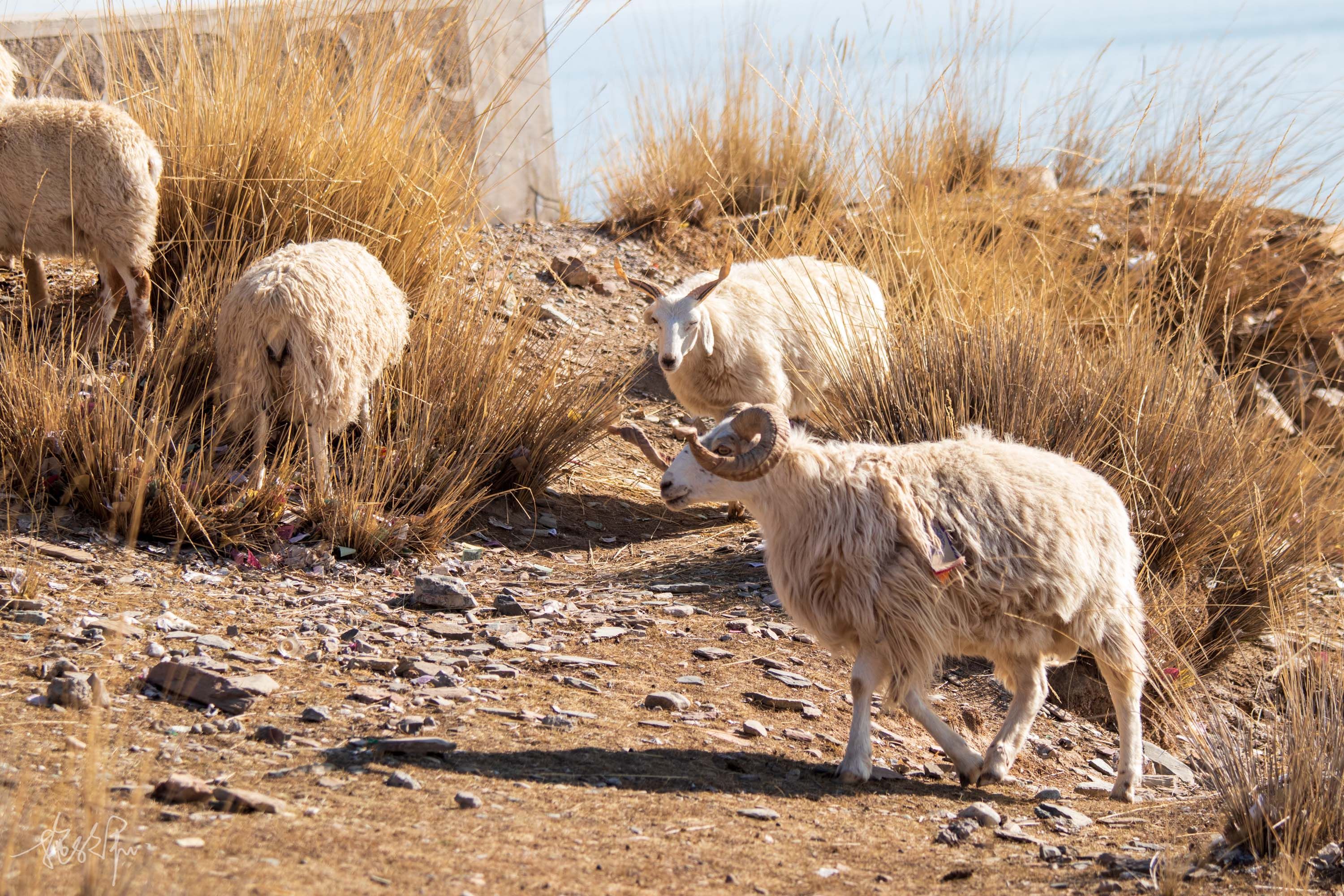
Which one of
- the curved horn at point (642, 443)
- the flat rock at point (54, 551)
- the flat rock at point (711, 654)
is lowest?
the flat rock at point (711, 654)

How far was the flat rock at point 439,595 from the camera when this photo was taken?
16.5ft

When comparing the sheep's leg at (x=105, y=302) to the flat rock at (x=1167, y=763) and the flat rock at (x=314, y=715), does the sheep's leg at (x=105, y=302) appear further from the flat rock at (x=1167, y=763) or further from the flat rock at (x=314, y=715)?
the flat rock at (x=1167, y=763)

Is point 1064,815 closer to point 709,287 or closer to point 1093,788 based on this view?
point 1093,788

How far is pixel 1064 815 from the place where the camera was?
3.92 m

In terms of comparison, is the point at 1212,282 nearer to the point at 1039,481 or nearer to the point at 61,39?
the point at 1039,481

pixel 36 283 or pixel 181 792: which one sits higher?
pixel 36 283

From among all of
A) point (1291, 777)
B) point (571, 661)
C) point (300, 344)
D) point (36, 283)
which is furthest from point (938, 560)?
point (36, 283)

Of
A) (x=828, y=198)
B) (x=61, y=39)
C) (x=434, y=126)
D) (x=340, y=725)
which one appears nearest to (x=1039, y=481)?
(x=340, y=725)

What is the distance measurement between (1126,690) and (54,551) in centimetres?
412

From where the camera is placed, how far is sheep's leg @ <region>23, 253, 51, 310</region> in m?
6.52

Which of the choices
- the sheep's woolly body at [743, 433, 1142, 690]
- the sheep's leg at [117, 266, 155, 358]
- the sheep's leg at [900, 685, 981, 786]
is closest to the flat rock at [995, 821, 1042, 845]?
the sheep's leg at [900, 685, 981, 786]

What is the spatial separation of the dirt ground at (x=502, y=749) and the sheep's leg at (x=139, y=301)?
4.71 ft

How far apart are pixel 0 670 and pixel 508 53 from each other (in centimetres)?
831

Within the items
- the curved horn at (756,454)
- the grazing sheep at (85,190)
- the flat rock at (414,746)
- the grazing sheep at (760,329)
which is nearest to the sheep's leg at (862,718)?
the curved horn at (756,454)
